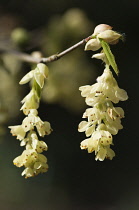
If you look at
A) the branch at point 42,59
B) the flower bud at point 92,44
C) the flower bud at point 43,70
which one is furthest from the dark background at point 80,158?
the flower bud at point 92,44

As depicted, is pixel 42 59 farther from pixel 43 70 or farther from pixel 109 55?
pixel 109 55

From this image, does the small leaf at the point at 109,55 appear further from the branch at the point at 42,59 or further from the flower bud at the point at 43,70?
the flower bud at the point at 43,70

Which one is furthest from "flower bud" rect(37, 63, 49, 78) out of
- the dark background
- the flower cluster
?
the dark background

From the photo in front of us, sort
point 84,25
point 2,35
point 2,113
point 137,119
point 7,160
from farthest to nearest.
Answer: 1. point 137,119
2. point 7,160
3. point 84,25
4. point 2,35
5. point 2,113

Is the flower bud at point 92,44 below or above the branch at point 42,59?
below

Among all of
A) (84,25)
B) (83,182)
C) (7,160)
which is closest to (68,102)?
(84,25)

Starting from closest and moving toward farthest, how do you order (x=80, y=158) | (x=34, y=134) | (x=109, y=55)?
1. (x=109, y=55)
2. (x=34, y=134)
3. (x=80, y=158)

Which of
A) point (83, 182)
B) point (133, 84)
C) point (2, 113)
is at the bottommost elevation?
point (2, 113)

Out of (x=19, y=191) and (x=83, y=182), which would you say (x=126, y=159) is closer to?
(x=83, y=182)

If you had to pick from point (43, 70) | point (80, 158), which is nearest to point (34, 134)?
point (43, 70)
